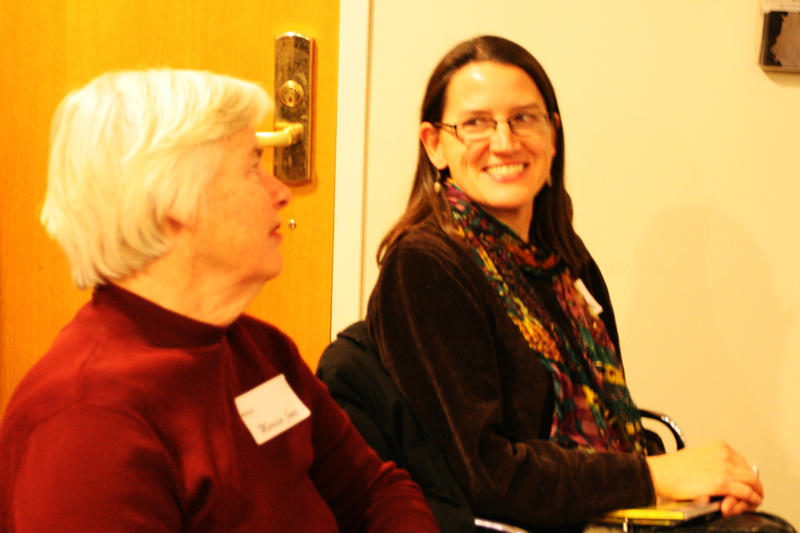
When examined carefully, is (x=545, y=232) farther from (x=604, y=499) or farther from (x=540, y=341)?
(x=604, y=499)

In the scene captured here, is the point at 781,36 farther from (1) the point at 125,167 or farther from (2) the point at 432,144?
(1) the point at 125,167

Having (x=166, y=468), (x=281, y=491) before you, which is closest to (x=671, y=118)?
(x=281, y=491)

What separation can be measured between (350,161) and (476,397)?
1.13 metres

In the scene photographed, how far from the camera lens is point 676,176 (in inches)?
91.1

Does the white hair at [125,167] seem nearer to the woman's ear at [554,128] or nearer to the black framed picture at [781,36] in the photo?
the woman's ear at [554,128]

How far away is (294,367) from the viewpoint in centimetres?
126

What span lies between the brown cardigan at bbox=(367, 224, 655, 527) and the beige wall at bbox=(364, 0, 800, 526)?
0.99m

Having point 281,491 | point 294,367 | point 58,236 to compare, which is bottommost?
point 281,491

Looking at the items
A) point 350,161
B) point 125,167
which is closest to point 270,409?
point 125,167

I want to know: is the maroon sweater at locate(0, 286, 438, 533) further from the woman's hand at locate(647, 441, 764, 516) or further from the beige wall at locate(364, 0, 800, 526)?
the beige wall at locate(364, 0, 800, 526)

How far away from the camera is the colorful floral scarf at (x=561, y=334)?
151cm

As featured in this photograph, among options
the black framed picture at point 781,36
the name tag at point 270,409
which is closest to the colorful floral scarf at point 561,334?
the name tag at point 270,409

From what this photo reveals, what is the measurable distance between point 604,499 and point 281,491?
58cm

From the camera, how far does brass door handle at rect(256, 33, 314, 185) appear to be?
2338 mm
